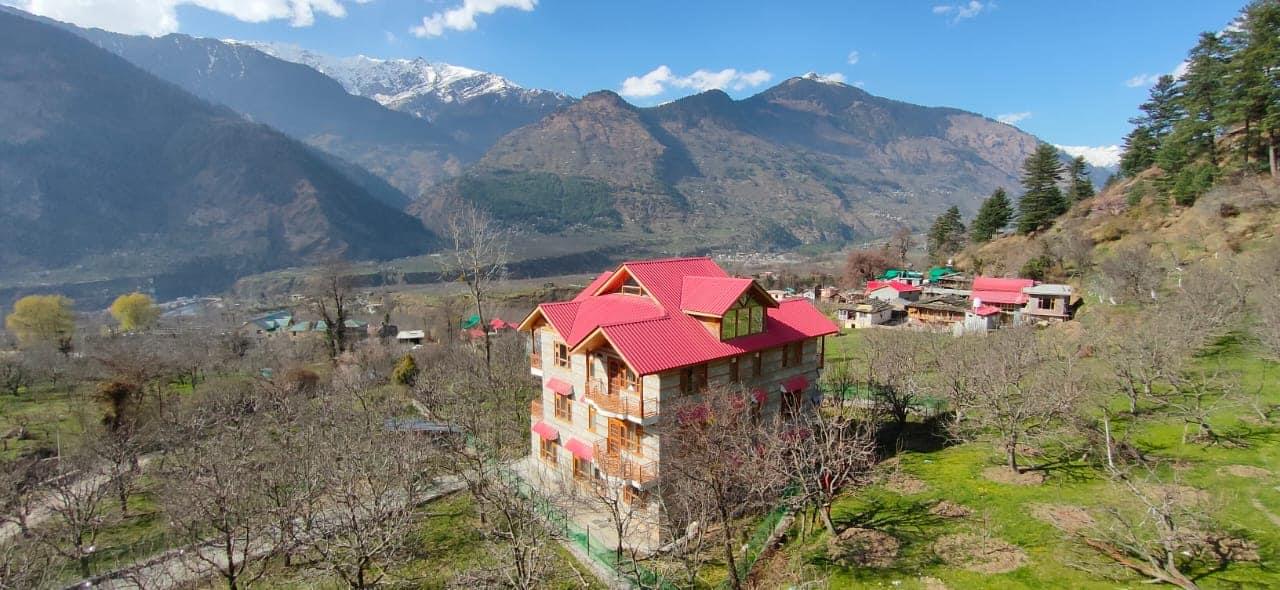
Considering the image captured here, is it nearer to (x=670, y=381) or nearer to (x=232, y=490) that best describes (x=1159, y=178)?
(x=670, y=381)

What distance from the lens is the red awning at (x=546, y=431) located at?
26.3 meters

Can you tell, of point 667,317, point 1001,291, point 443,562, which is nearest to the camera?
point 443,562

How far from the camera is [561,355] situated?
25609 mm

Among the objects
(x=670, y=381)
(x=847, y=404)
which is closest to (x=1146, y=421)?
(x=847, y=404)

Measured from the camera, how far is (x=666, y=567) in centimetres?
1898

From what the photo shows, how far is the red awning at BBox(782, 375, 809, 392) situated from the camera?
25.2 meters

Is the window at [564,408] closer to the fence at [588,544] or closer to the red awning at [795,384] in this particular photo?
the fence at [588,544]

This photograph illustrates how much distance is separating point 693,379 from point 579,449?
6099 mm

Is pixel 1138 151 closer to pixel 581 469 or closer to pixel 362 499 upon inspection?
pixel 581 469

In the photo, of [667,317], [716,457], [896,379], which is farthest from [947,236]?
[716,457]

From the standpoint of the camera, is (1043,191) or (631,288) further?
(1043,191)

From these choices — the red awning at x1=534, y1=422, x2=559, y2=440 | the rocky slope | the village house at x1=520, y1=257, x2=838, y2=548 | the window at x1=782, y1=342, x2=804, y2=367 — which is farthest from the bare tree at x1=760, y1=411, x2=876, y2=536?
the rocky slope

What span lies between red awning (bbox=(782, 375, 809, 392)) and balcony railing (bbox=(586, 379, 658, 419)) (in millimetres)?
7227

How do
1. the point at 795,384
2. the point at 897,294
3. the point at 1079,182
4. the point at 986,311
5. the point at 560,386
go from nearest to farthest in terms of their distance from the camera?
the point at 560,386, the point at 795,384, the point at 986,311, the point at 897,294, the point at 1079,182
